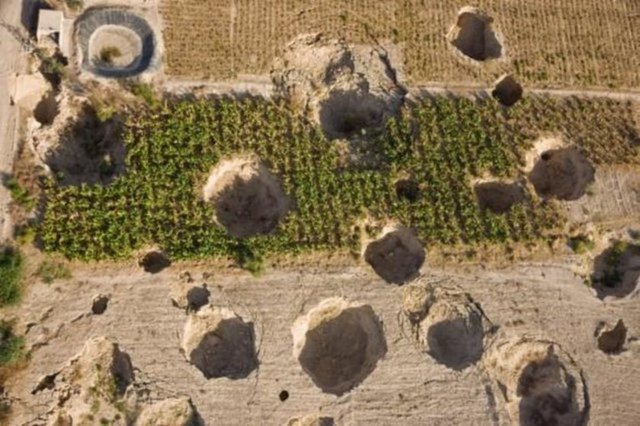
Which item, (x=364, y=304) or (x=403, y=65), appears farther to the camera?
(x=403, y=65)

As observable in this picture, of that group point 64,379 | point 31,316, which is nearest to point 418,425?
point 64,379

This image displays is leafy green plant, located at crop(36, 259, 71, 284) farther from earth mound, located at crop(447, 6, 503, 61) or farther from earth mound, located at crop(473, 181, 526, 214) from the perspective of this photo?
earth mound, located at crop(447, 6, 503, 61)

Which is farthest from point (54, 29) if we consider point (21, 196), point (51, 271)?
point (51, 271)

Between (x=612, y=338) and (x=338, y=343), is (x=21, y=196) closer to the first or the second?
(x=338, y=343)

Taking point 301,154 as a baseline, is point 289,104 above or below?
above

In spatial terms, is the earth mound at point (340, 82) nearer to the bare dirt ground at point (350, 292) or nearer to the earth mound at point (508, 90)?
the bare dirt ground at point (350, 292)

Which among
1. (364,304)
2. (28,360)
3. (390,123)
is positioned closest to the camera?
(28,360)

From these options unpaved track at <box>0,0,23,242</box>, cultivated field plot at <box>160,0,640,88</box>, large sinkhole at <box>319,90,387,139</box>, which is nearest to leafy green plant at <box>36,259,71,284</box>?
unpaved track at <box>0,0,23,242</box>

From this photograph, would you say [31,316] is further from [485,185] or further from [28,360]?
[485,185]
